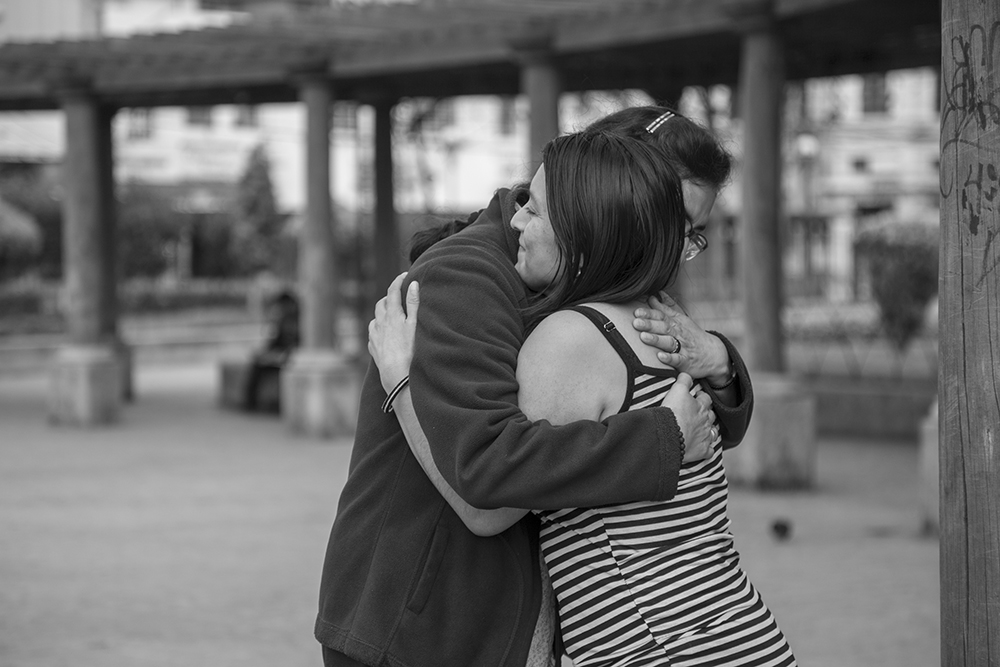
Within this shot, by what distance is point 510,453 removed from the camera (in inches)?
77.0

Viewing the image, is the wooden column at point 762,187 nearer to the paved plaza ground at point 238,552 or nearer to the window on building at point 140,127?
the paved plaza ground at point 238,552

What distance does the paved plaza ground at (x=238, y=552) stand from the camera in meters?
5.34

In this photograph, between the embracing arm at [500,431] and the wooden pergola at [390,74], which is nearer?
the embracing arm at [500,431]

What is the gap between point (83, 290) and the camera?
13.0 metres

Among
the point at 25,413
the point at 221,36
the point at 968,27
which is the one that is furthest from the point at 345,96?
the point at 968,27

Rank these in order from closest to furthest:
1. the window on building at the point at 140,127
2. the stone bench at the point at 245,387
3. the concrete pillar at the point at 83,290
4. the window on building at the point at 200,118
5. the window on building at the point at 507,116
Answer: the concrete pillar at the point at 83,290, the stone bench at the point at 245,387, the window on building at the point at 140,127, the window on building at the point at 200,118, the window on building at the point at 507,116

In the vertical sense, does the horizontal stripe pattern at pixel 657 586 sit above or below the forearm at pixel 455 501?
below

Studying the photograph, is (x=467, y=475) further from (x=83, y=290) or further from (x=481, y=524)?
(x=83, y=290)

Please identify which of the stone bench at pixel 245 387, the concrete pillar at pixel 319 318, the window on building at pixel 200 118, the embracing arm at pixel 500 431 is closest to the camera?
the embracing arm at pixel 500 431

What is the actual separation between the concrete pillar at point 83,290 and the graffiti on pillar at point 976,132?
1158 cm

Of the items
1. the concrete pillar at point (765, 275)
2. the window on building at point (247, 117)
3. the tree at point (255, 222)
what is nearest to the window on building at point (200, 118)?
the window on building at point (247, 117)

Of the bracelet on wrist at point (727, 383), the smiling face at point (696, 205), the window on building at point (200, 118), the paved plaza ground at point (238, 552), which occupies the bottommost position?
the paved plaza ground at point (238, 552)

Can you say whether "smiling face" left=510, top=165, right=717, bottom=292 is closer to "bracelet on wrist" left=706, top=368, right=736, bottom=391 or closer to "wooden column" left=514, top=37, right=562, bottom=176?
"bracelet on wrist" left=706, top=368, right=736, bottom=391

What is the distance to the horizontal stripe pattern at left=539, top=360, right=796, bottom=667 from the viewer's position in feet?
6.73
